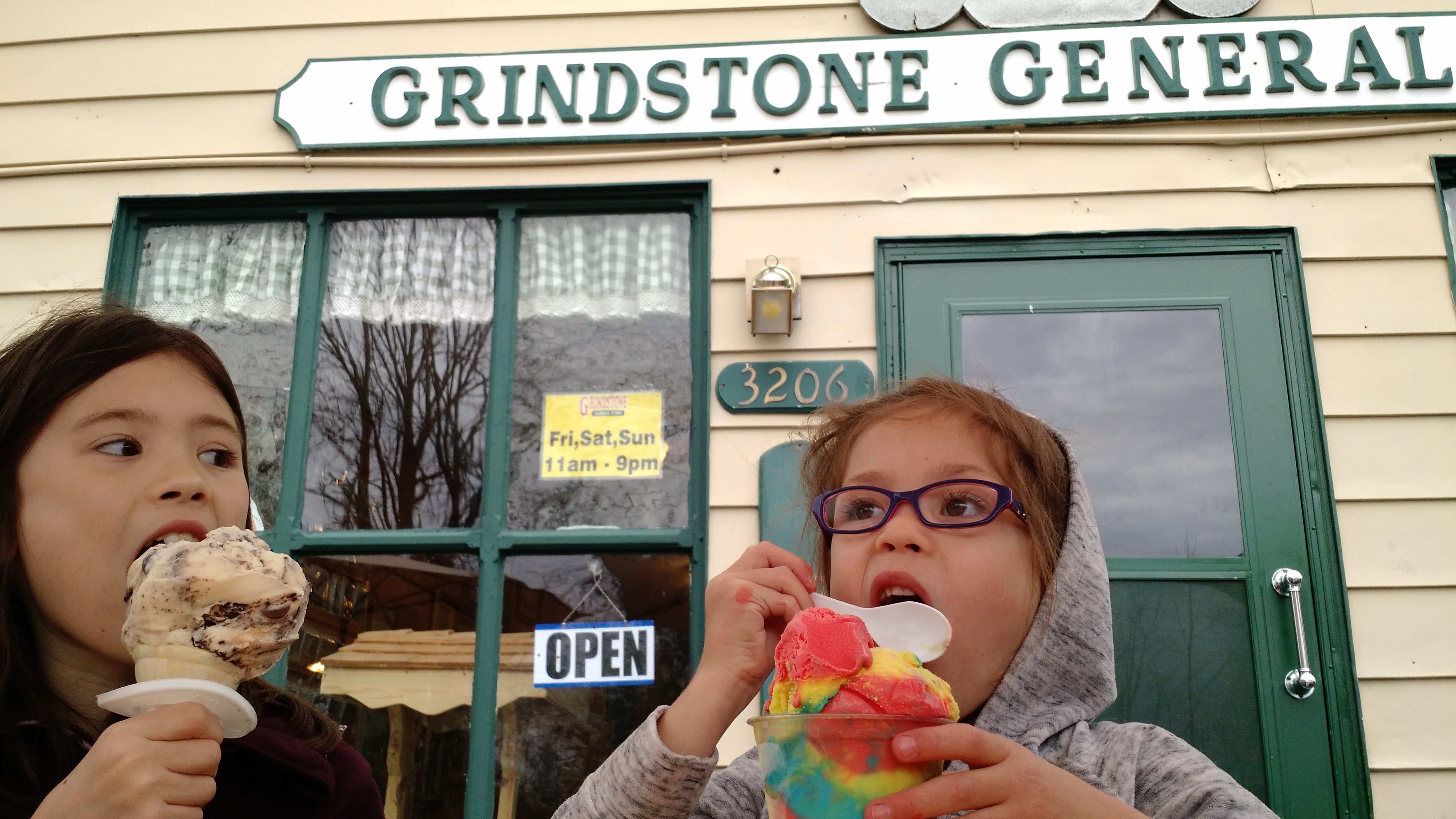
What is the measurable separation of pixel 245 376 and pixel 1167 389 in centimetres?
295

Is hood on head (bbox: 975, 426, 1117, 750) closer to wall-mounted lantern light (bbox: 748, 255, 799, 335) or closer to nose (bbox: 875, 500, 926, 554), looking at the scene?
nose (bbox: 875, 500, 926, 554)

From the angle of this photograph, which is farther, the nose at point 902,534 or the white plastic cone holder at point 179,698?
the nose at point 902,534

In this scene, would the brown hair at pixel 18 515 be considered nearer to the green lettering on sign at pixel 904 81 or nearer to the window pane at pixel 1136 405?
the window pane at pixel 1136 405

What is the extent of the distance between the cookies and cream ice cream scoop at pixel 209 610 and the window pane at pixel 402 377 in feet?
6.49

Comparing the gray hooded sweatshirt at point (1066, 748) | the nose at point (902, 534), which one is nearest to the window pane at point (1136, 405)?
the gray hooded sweatshirt at point (1066, 748)

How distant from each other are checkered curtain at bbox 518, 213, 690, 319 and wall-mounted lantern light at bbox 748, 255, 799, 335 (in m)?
0.34

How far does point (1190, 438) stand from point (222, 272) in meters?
3.21

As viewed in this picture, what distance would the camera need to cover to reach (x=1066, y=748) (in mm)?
1340

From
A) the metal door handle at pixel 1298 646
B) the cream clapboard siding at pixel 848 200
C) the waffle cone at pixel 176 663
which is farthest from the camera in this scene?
the cream clapboard siding at pixel 848 200

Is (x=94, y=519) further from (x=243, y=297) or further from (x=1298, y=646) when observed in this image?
(x=1298, y=646)

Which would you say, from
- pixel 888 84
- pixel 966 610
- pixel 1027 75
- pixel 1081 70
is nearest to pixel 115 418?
pixel 966 610

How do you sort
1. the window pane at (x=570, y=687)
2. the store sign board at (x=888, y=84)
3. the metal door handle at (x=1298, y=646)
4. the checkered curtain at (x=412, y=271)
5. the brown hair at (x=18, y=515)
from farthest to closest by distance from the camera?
the checkered curtain at (x=412, y=271)
the store sign board at (x=888, y=84)
the window pane at (x=570, y=687)
the metal door handle at (x=1298, y=646)
the brown hair at (x=18, y=515)

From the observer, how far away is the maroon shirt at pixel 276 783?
58.6 inches

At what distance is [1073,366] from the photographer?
3.09m
